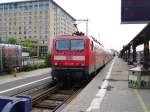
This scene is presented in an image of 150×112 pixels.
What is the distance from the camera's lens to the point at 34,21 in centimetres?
13262

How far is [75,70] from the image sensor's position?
17.1m

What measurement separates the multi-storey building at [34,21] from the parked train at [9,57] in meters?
91.1

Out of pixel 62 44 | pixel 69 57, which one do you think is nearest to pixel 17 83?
pixel 62 44

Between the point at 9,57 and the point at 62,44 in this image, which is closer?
the point at 62,44

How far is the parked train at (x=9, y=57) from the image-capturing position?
86.9 ft

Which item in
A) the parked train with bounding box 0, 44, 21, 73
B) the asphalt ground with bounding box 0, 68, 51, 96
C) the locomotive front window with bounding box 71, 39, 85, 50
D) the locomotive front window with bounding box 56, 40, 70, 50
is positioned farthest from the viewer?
the parked train with bounding box 0, 44, 21, 73

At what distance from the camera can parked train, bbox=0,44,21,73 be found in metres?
26.5

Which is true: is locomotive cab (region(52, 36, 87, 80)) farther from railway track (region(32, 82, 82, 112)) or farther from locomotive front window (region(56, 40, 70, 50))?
railway track (region(32, 82, 82, 112))

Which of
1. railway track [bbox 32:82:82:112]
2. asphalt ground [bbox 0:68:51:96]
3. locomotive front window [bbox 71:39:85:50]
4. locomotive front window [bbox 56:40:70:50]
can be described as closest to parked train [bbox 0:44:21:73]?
asphalt ground [bbox 0:68:51:96]

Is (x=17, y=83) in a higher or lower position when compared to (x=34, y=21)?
lower

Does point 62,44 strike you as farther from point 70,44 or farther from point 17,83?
point 17,83

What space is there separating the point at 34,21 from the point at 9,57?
349 feet

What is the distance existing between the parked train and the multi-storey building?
91.1 metres

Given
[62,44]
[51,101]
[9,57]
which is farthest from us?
[9,57]
